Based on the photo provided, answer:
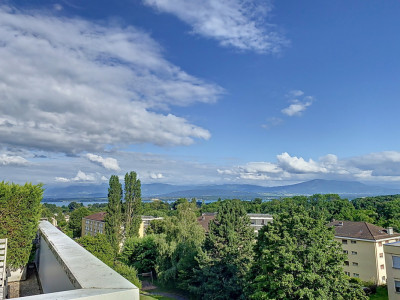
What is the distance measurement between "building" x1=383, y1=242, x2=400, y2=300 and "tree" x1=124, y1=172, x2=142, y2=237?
30677mm

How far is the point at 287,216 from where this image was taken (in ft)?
57.1

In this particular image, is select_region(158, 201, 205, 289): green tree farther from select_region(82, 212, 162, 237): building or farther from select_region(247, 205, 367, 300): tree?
select_region(82, 212, 162, 237): building

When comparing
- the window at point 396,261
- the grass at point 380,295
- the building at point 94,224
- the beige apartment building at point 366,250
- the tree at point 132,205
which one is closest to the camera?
the window at point 396,261

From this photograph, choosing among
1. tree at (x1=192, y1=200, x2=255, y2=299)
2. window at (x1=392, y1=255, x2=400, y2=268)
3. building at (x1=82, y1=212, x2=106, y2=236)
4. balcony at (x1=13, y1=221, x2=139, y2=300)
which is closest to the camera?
balcony at (x1=13, y1=221, x2=139, y2=300)

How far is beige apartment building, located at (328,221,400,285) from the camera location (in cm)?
3200

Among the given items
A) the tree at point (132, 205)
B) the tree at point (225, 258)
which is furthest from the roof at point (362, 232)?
the tree at point (132, 205)

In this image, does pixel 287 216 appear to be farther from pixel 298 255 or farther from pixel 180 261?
pixel 180 261

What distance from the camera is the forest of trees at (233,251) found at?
1492cm

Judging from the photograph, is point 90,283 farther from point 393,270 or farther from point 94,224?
point 94,224

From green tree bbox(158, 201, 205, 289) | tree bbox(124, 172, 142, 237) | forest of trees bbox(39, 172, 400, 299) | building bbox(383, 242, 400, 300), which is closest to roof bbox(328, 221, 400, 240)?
forest of trees bbox(39, 172, 400, 299)

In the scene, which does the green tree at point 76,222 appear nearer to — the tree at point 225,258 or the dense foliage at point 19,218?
the tree at point 225,258

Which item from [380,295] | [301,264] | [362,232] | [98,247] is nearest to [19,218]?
[301,264]

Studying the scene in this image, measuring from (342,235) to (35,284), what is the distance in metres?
37.0

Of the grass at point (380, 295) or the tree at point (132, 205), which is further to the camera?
the tree at point (132, 205)
